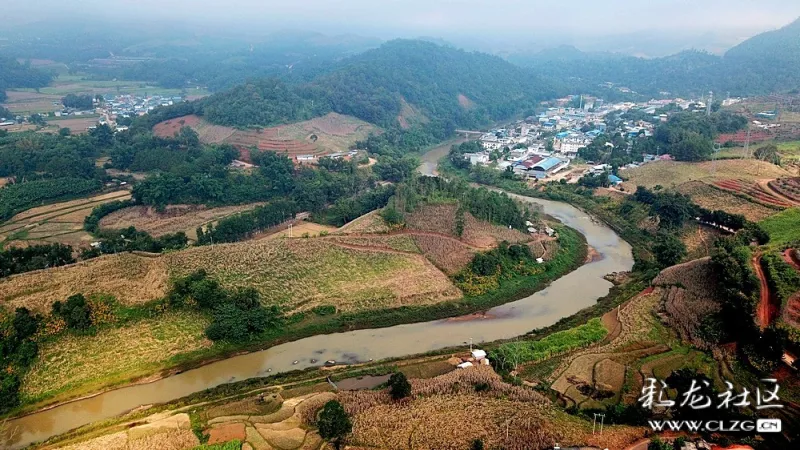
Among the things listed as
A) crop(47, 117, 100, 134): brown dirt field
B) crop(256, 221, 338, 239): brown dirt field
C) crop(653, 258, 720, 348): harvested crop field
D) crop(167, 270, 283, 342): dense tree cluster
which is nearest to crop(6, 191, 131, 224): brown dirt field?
crop(256, 221, 338, 239): brown dirt field

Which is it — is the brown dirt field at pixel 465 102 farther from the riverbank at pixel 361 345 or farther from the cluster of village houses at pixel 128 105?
the riverbank at pixel 361 345

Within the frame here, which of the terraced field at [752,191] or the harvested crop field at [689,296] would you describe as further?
the terraced field at [752,191]

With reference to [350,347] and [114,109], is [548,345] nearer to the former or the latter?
[350,347]

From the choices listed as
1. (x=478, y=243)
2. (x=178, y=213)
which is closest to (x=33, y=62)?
(x=178, y=213)

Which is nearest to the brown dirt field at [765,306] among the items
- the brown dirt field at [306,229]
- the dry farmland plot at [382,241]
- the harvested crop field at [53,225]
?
the dry farmland plot at [382,241]

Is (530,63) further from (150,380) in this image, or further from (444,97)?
(150,380)

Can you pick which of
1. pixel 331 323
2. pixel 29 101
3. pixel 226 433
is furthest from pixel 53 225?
pixel 29 101

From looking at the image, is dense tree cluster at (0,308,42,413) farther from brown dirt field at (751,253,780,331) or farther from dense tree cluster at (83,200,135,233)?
brown dirt field at (751,253,780,331)
